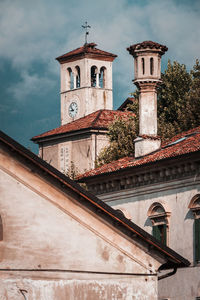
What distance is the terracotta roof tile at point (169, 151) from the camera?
35.5 m

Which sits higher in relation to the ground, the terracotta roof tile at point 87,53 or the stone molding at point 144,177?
the terracotta roof tile at point 87,53

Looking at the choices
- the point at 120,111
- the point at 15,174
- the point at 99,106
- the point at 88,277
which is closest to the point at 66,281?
the point at 88,277

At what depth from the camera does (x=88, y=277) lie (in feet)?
78.5

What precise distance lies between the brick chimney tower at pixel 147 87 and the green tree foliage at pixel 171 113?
13171 mm

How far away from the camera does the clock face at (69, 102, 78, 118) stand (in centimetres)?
10562

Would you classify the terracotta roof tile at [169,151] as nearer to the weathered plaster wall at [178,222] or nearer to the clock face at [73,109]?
the weathered plaster wall at [178,222]

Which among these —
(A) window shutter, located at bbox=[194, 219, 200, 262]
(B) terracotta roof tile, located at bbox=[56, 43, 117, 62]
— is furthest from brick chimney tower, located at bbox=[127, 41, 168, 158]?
(B) terracotta roof tile, located at bbox=[56, 43, 117, 62]

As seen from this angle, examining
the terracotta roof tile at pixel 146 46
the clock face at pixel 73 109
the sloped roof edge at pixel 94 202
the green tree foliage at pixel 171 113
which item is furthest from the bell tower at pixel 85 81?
the sloped roof edge at pixel 94 202

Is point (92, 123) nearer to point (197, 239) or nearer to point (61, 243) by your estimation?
point (197, 239)

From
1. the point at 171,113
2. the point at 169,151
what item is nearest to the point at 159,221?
the point at 169,151

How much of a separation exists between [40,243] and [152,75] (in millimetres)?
18818

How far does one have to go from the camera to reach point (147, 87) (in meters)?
41.0

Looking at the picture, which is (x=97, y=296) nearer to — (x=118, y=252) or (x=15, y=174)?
(x=118, y=252)

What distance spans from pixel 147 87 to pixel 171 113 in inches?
759
